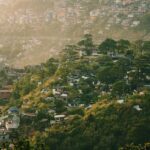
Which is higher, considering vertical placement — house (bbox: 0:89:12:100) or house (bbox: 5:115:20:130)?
house (bbox: 0:89:12:100)

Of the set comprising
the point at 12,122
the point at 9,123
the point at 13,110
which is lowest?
the point at 9,123

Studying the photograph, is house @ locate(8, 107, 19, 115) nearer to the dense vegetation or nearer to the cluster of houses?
the cluster of houses

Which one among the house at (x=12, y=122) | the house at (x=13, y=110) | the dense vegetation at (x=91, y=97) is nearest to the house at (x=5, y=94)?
the dense vegetation at (x=91, y=97)

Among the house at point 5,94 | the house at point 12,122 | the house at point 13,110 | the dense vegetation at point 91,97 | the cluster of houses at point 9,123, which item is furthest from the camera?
the house at point 5,94

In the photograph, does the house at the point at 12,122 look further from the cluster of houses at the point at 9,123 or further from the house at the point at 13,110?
the house at the point at 13,110

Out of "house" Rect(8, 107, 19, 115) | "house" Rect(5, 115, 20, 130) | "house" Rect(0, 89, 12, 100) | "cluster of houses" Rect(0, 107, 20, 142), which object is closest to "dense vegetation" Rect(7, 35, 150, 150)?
"house" Rect(5, 115, 20, 130)

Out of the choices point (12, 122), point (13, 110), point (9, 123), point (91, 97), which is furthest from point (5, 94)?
point (9, 123)

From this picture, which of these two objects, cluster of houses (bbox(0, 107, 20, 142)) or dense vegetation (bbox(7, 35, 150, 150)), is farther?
cluster of houses (bbox(0, 107, 20, 142))

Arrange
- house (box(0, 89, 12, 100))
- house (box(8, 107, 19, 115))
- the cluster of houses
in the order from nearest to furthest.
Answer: the cluster of houses
house (box(8, 107, 19, 115))
house (box(0, 89, 12, 100))

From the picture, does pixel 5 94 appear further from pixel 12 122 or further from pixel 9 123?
pixel 9 123

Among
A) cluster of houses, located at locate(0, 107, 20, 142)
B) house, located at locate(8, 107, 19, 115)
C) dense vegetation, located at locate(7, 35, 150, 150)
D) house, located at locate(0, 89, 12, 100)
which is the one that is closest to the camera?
dense vegetation, located at locate(7, 35, 150, 150)
